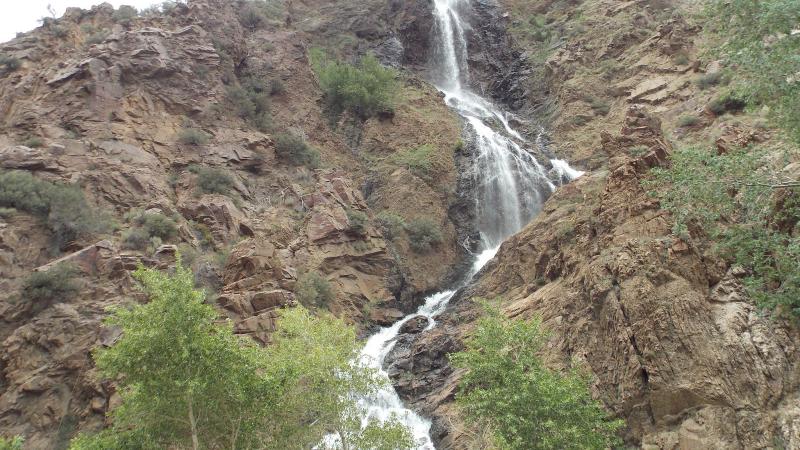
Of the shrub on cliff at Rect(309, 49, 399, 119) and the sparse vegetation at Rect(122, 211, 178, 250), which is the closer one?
the sparse vegetation at Rect(122, 211, 178, 250)

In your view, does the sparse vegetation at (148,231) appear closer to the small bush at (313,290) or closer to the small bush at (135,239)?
the small bush at (135,239)

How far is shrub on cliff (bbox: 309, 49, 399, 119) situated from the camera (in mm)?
43312

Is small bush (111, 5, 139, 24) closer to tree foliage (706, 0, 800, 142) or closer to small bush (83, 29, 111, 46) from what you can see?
small bush (83, 29, 111, 46)

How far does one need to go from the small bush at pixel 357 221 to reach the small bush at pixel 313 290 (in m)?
4.25

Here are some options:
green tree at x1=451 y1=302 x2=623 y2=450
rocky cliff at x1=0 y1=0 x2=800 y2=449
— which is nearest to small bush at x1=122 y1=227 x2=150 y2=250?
rocky cliff at x1=0 y1=0 x2=800 y2=449

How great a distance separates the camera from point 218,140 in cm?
3319

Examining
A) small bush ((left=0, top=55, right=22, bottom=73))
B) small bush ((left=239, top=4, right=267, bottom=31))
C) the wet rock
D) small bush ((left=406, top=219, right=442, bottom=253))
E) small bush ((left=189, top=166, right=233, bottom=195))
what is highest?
small bush ((left=239, top=4, right=267, bottom=31))

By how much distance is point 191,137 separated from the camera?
31.7 m

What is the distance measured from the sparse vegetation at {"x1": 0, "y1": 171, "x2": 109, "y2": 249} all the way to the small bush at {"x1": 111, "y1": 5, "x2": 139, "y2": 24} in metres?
17.3

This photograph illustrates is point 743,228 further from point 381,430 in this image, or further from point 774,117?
point 381,430

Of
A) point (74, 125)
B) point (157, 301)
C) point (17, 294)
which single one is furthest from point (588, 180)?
point (74, 125)

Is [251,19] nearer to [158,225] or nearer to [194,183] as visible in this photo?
[194,183]

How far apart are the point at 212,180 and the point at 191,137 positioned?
3805 millimetres

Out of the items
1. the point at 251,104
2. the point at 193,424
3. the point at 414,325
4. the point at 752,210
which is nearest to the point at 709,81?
the point at 414,325
